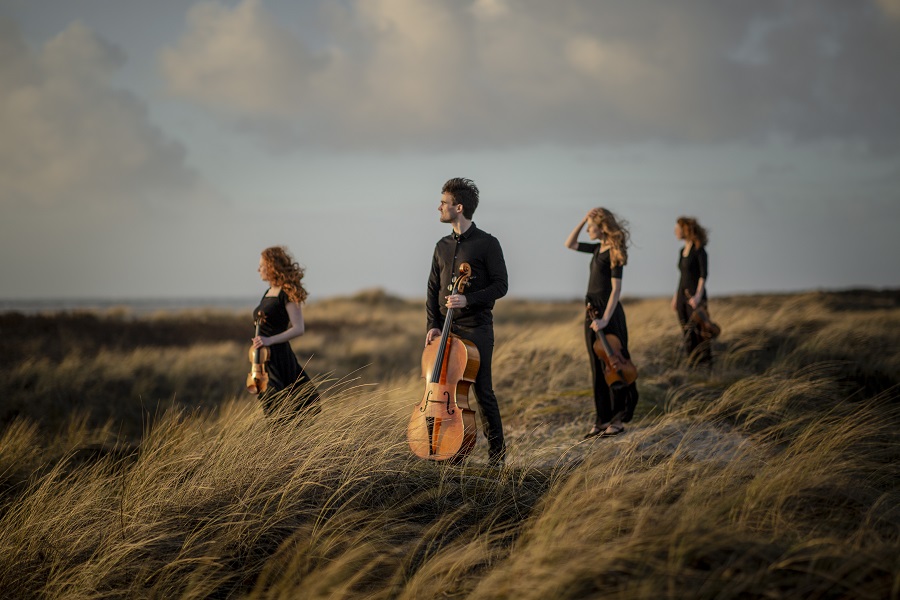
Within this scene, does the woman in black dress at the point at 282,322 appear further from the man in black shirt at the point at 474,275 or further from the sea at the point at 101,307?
the sea at the point at 101,307

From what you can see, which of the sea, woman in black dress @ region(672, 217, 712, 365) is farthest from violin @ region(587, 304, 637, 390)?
the sea

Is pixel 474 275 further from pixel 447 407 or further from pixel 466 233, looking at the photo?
pixel 447 407

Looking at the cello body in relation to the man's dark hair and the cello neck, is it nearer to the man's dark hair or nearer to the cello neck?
the cello neck

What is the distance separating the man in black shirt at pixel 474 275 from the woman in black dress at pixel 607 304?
158 centimetres

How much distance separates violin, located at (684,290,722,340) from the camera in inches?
363

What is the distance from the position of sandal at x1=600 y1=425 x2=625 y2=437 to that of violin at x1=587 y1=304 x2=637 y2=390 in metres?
0.36

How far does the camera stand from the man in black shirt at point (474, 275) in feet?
17.5

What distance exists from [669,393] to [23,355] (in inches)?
421

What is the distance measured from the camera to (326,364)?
51.2 ft

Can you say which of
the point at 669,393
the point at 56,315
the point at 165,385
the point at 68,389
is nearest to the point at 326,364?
the point at 165,385

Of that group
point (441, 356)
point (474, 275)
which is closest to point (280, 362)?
point (441, 356)

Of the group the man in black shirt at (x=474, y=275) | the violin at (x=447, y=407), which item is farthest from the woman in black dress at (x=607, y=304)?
the violin at (x=447, y=407)

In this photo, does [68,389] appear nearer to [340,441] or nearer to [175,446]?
[175,446]

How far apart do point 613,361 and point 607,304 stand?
0.55 metres
